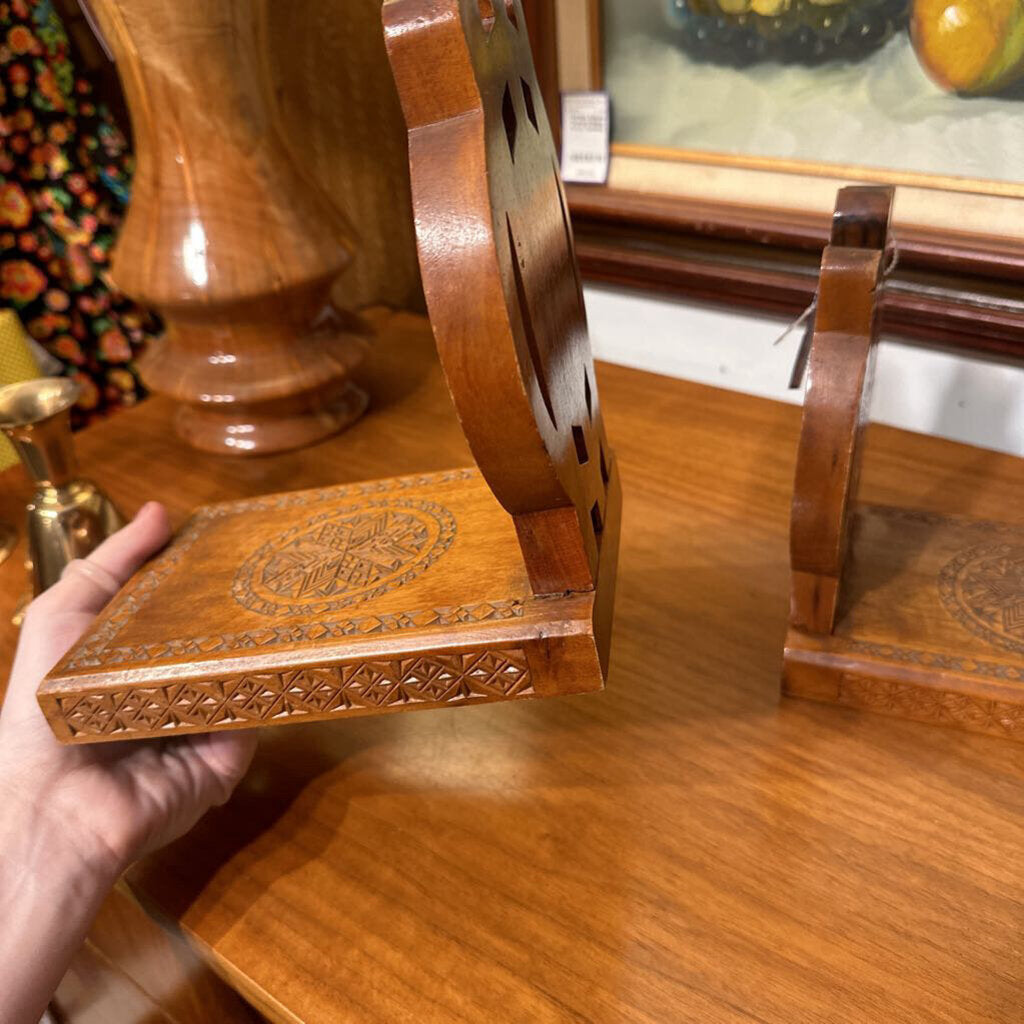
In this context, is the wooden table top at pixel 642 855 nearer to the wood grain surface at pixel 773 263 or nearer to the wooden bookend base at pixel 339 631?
the wooden bookend base at pixel 339 631

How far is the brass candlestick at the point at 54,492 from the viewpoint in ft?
2.24

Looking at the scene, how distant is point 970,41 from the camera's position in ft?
2.31

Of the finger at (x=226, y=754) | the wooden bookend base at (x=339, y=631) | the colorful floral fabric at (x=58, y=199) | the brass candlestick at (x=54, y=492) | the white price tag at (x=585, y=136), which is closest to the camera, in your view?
the wooden bookend base at (x=339, y=631)

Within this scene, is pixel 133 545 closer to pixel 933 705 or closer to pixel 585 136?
pixel 933 705

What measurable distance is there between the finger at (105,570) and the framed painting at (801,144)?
58cm

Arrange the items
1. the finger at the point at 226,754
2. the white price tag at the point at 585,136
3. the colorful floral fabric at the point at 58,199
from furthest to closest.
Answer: the colorful floral fabric at the point at 58,199
the white price tag at the point at 585,136
the finger at the point at 226,754

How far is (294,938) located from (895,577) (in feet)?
1.39

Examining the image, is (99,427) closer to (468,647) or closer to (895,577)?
(468,647)

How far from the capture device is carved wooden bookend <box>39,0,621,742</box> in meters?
0.34

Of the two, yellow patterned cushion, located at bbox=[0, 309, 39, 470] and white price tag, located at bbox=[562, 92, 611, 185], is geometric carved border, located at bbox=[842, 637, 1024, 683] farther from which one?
yellow patterned cushion, located at bbox=[0, 309, 39, 470]

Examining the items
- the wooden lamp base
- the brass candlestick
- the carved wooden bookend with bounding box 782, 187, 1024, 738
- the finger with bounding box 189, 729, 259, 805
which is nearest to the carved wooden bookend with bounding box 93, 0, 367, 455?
the wooden lamp base

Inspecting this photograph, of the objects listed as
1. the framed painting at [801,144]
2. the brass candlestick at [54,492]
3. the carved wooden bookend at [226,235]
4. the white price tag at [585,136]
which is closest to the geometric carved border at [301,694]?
the brass candlestick at [54,492]

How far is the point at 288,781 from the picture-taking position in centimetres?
55

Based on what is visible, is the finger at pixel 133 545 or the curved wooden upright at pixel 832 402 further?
the finger at pixel 133 545
